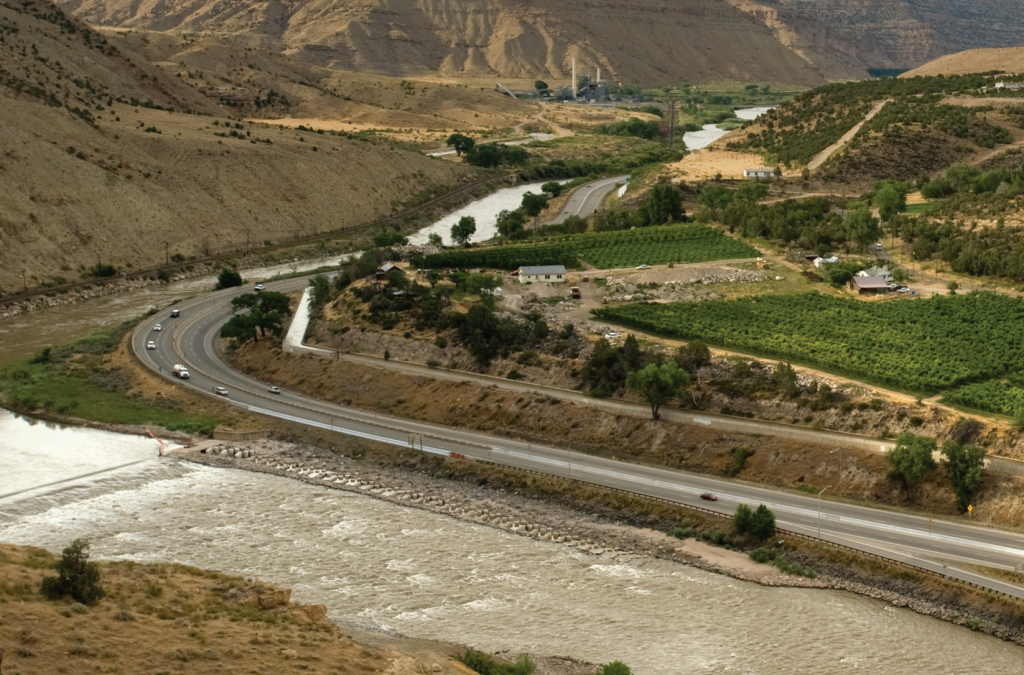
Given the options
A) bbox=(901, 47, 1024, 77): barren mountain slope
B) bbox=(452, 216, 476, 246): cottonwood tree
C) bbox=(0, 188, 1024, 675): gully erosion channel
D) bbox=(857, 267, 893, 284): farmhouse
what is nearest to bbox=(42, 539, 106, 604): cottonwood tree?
bbox=(0, 188, 1024, 675): gully erosion channel

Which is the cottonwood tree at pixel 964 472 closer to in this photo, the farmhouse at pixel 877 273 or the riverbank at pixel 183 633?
the riverbank at pixel 183 633

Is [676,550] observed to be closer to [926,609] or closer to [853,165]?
[926,609]

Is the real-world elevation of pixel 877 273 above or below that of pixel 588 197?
below

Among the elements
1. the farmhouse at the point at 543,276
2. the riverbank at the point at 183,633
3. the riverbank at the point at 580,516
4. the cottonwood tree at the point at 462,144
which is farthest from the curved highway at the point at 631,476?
the cottonwood tree at the point at 462,144

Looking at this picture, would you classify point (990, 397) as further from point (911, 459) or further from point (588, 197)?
point (588, 197)

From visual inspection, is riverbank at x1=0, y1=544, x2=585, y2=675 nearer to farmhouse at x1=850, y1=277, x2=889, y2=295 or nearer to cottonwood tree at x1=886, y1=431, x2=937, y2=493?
cottonwood tree at x1=886, y1=431, x2=937, y2=493

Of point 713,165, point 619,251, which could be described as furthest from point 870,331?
point 713,165

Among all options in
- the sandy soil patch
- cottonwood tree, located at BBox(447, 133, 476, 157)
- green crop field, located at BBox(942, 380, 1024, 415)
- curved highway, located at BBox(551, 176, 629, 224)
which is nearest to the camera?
green crop field, located at BBox(942, 380, 1024, 415)
